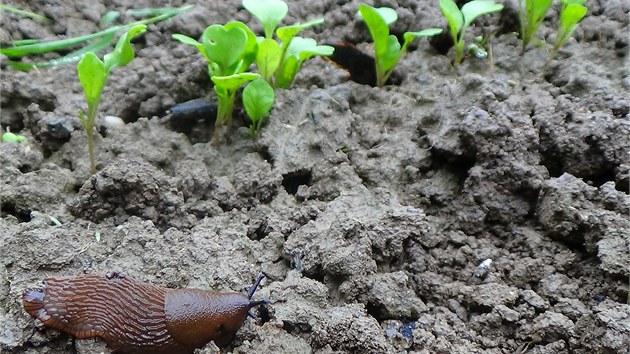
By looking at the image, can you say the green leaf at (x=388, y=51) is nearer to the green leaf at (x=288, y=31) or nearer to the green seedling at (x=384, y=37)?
the green seedling at (x=384, y=37)

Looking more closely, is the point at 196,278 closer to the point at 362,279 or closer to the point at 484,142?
the point at 362,279

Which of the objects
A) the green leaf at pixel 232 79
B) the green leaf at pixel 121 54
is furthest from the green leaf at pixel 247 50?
the green leaf at pixel 121 54

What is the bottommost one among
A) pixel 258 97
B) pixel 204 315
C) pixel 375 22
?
pixel 204 315

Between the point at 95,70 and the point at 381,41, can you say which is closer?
the point at 95,70

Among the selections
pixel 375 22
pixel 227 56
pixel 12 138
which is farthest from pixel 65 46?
pixel 375 22

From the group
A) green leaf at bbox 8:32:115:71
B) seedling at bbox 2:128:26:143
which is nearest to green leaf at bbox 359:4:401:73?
green leaf at bbox 8:32:115:71

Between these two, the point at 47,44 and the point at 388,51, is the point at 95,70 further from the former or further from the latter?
the point at 388,51
